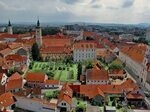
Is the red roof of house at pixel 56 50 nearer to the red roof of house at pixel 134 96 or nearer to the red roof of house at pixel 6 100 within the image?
the red roof of house at pixel 134 96

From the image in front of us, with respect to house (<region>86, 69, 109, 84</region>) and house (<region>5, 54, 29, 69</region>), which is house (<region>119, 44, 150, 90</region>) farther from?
house (<region>5, 54, 29, 69</region>)

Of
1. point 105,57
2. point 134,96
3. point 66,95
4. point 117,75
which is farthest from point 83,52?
point 66,95

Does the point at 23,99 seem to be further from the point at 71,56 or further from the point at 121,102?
the point at 71,56

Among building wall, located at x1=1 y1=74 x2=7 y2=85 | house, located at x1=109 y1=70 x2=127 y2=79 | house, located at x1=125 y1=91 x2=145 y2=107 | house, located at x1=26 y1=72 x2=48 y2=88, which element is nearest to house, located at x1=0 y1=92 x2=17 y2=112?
building wall, located at x1=1 y1=74 x2=7 y2=85

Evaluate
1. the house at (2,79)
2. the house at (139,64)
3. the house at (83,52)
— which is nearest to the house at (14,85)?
the house at (2,79)

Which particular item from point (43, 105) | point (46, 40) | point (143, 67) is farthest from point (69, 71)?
point (46, 40)
